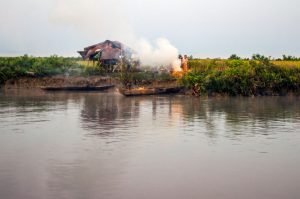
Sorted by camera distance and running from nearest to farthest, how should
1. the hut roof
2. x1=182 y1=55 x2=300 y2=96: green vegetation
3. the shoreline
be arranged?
x1=182 y1=55 x2=300 y2=96: green vegetation
the shoreline
the hut roof

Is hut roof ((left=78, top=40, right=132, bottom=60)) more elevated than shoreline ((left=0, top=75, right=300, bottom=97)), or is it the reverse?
hut roof ((left=78, top=40, right=132, bottom=60))

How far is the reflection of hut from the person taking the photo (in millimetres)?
42656

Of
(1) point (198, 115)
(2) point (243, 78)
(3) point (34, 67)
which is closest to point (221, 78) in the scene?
(2) point (243, 78)

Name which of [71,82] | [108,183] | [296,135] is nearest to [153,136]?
[296,135]

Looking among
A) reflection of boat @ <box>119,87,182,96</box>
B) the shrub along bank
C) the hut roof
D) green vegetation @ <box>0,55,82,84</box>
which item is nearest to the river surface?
reflection of boat @ <box>119,87,182,96</box>

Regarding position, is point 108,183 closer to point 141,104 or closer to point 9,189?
point 9,189

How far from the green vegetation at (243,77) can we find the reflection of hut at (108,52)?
651 cm

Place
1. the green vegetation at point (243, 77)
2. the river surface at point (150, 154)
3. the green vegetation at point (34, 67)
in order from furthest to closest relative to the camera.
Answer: the green vegetation at point (34, 67) < the green vegetation at point (243, 77) < the river surface at point (150, 154)

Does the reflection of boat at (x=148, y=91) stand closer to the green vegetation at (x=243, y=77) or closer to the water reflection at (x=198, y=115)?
the green vegetation at (x=243, y=77)

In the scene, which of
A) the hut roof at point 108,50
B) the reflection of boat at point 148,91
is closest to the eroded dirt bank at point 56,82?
the hut roof at point 108,50

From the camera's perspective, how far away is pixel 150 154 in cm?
1441

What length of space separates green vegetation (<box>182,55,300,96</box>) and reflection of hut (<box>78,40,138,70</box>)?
6.51m

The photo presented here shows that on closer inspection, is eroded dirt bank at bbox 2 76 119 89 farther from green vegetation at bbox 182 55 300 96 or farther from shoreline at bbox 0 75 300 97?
green vegetation at bbox 182 55 300 96

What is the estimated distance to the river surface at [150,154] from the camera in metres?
10.9
